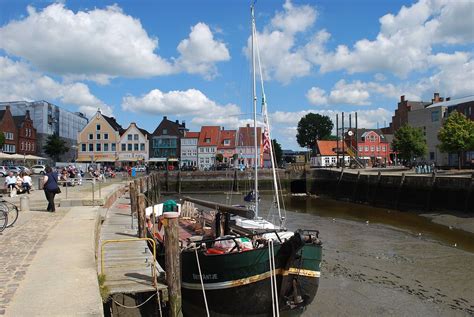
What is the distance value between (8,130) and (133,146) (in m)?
23.3

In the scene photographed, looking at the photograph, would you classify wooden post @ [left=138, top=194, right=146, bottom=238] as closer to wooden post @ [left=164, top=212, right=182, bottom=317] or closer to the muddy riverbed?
wooden post @ [left=164, top=212, right=182, bottom=317]

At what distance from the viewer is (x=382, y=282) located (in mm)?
14992

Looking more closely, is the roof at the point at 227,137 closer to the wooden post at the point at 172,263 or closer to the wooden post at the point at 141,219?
the wooden post at the point at 141,219

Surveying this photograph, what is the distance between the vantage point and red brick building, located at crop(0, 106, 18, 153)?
78.1 metres

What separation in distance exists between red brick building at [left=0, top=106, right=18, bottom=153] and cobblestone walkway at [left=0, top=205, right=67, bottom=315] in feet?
223

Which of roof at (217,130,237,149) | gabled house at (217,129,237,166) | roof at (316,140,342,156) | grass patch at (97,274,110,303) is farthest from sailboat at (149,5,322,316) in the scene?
roof at (316,140,342,156)

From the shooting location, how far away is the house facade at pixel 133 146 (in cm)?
9306

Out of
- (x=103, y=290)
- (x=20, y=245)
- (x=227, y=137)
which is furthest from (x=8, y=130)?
(x=103, y=290)

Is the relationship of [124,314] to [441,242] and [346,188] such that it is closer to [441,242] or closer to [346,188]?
[441,242]

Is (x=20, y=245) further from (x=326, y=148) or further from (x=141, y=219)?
(x=326, y=148)

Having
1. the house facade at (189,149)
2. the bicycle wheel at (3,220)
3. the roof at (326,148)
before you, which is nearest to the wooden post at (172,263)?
the bicycle wheel at (3,220)

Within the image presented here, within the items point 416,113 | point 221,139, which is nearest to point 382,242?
point 416,113

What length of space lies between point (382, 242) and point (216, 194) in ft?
119

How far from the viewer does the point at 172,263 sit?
948 centimetres
